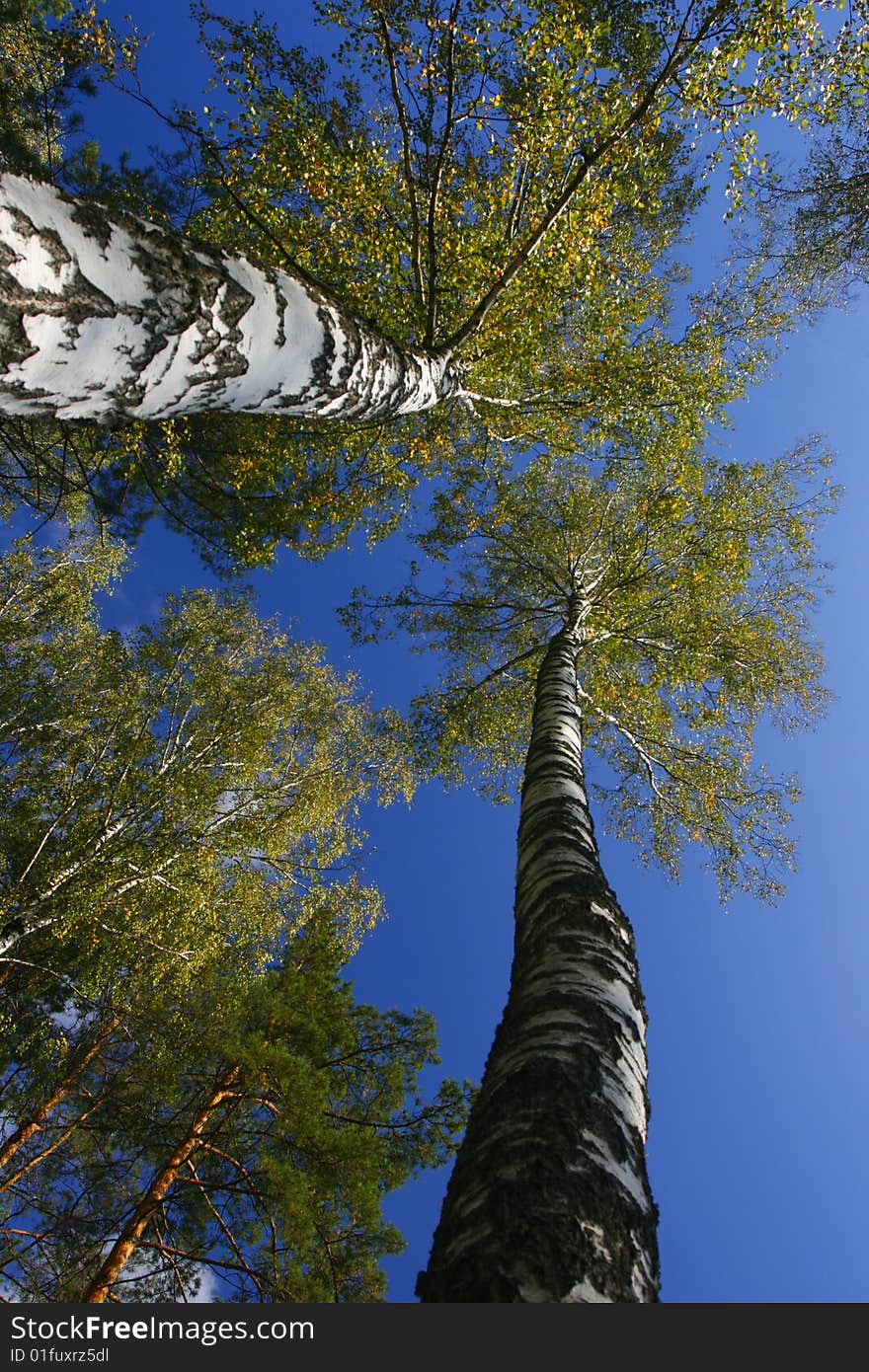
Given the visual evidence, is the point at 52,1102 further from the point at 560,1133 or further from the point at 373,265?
the point at 373,265

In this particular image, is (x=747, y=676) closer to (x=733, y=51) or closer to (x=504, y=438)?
(x=504, y=438)

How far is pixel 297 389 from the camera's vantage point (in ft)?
9.94

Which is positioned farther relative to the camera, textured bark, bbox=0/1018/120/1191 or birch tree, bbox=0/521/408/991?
birch tree, bbox=0/521/408/991

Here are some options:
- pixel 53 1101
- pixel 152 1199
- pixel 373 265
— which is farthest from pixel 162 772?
pixel 373 265

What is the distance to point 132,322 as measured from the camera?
5.89ft

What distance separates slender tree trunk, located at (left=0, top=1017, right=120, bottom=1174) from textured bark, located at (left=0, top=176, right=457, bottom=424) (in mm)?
7383

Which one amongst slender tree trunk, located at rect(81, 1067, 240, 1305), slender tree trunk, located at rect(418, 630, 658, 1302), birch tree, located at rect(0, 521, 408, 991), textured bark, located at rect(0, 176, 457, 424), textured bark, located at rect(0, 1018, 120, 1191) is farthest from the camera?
birch tree, located at rect(0, 521, 408, 991)

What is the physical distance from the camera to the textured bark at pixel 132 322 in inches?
57.5

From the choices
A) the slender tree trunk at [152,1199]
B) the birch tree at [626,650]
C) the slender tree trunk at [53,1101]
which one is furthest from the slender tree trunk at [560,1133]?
the slender tree trunk at [53,1101]

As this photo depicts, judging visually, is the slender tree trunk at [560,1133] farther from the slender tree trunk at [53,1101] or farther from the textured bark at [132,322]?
the slender tree trunk at [53,1101]

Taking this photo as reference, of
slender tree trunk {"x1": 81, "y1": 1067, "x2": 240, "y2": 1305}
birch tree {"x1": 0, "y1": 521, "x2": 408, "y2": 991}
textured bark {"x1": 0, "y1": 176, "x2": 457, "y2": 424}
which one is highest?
birch tree {"x1": 0, "y1": 521, "x2": 408, "y2": 991}

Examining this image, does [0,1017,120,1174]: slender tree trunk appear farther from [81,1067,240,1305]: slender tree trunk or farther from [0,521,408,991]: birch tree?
[81,1067,240,1305]: slender tree trunk

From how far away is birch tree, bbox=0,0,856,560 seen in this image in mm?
1774

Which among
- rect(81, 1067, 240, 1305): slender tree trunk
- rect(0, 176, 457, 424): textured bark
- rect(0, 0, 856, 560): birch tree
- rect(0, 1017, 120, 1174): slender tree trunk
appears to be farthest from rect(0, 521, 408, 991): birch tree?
rect(0, 176, 457, 424): textured bark
